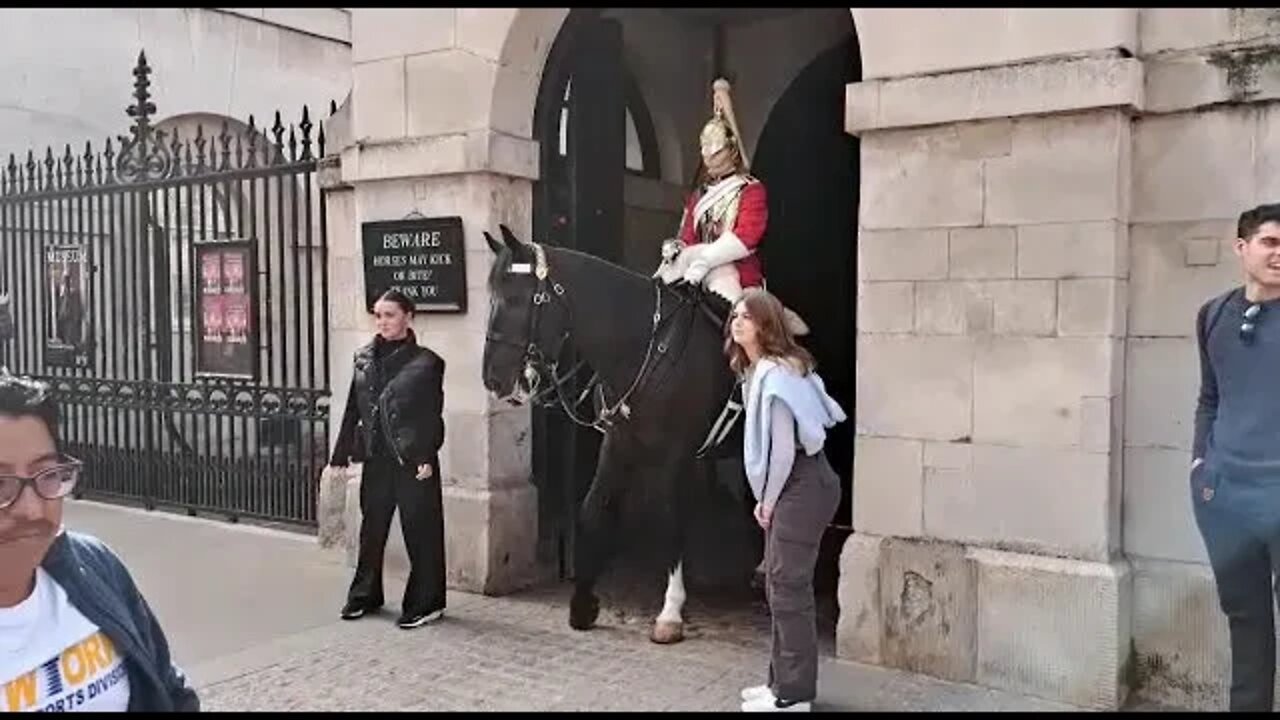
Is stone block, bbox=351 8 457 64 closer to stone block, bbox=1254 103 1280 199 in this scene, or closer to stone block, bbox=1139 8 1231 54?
stone block, bbox=1139 8 1231 54

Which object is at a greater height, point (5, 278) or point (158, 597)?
point (5, 278)

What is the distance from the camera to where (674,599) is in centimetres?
580

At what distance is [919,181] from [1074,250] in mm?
789

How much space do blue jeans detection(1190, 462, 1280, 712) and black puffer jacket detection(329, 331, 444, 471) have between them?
3.74m

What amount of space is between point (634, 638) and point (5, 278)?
8.42 metres

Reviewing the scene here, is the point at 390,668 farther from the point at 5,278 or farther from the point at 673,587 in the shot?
the point at 5,278

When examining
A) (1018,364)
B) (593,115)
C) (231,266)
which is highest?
(593,115)

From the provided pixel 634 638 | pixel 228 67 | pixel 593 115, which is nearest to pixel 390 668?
pixel 634 638

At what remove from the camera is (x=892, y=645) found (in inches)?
207

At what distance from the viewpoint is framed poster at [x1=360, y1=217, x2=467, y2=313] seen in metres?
6.78

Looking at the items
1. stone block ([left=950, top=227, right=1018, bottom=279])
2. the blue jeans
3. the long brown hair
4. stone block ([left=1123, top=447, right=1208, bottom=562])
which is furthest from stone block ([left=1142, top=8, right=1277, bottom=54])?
the long brown hair

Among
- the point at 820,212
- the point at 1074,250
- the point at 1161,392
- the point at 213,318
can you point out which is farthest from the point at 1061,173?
the point at 213,318

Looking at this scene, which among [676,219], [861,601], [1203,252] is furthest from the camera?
[676,219]

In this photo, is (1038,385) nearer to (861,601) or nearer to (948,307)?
(948,307)
